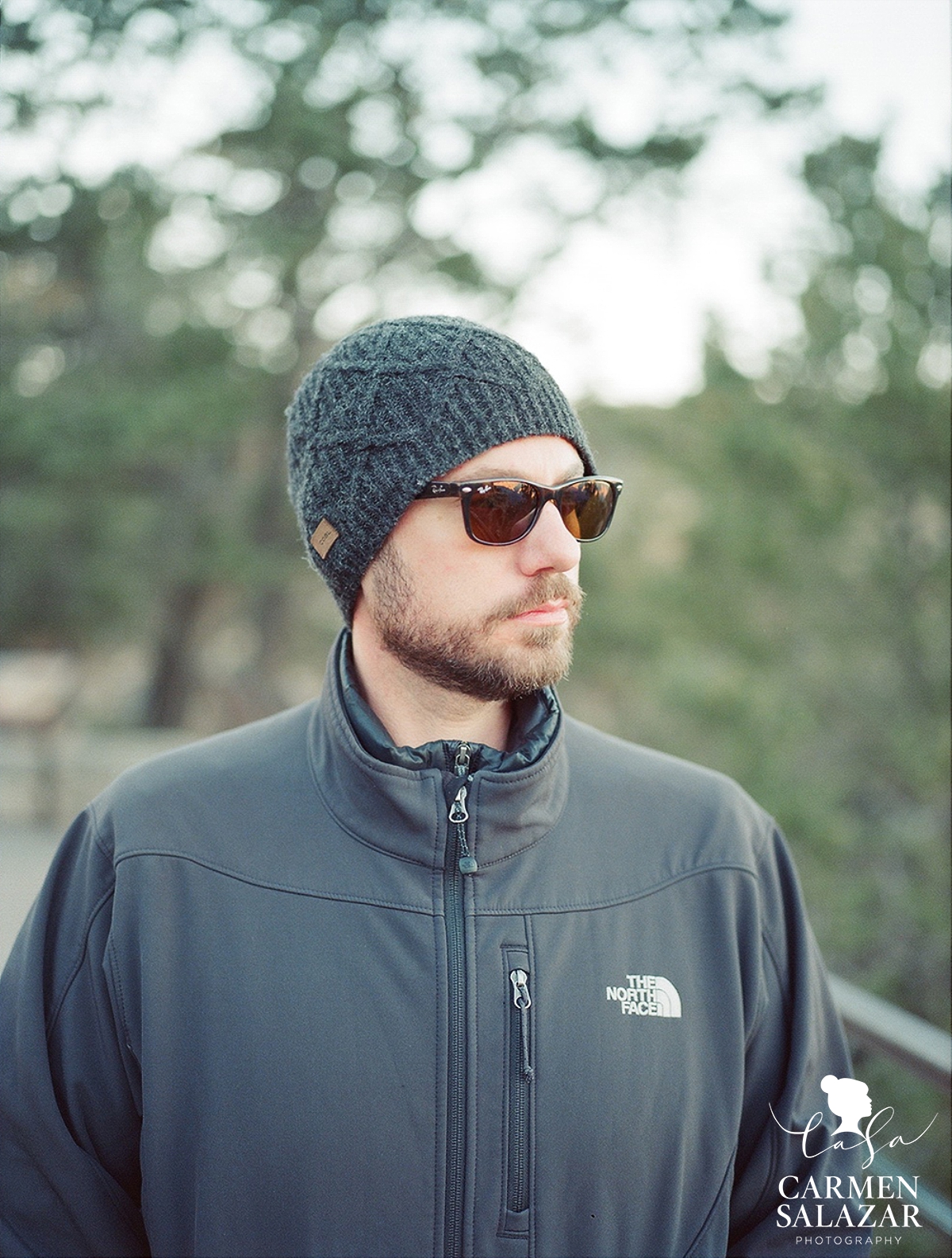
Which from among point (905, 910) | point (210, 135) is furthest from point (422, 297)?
point (905, 910)

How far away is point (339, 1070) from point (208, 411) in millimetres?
9714

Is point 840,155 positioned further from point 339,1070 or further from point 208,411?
point 339,1070

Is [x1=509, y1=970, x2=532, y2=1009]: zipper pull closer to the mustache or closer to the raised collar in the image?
the raised collar

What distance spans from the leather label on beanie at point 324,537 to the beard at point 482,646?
158 millimetres

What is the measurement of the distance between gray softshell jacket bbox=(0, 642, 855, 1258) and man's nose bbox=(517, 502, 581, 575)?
282 mm

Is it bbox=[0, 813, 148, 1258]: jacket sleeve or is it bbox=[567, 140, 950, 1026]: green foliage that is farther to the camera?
bbox=[567, 140, 950, 1026]: green foliage

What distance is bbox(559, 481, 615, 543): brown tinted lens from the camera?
5.71ft

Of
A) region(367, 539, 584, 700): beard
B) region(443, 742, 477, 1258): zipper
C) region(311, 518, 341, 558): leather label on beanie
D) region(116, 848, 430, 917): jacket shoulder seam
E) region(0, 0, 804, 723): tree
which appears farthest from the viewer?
region(0, 0, 804, 723): tree

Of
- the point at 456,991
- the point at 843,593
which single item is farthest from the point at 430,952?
the point at 843,593

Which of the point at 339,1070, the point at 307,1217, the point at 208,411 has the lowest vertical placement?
the point at 307,1217

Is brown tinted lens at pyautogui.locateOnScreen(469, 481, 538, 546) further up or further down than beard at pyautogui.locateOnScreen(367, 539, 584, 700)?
further up

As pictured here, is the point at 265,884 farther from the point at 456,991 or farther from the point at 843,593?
the point at 843,593

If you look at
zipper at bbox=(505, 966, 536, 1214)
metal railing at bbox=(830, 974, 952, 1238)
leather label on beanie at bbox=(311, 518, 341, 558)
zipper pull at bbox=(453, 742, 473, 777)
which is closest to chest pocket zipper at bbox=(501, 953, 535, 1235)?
zipper at bbox=(505, 966, 536, 1214)

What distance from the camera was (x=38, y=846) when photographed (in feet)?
27.3
